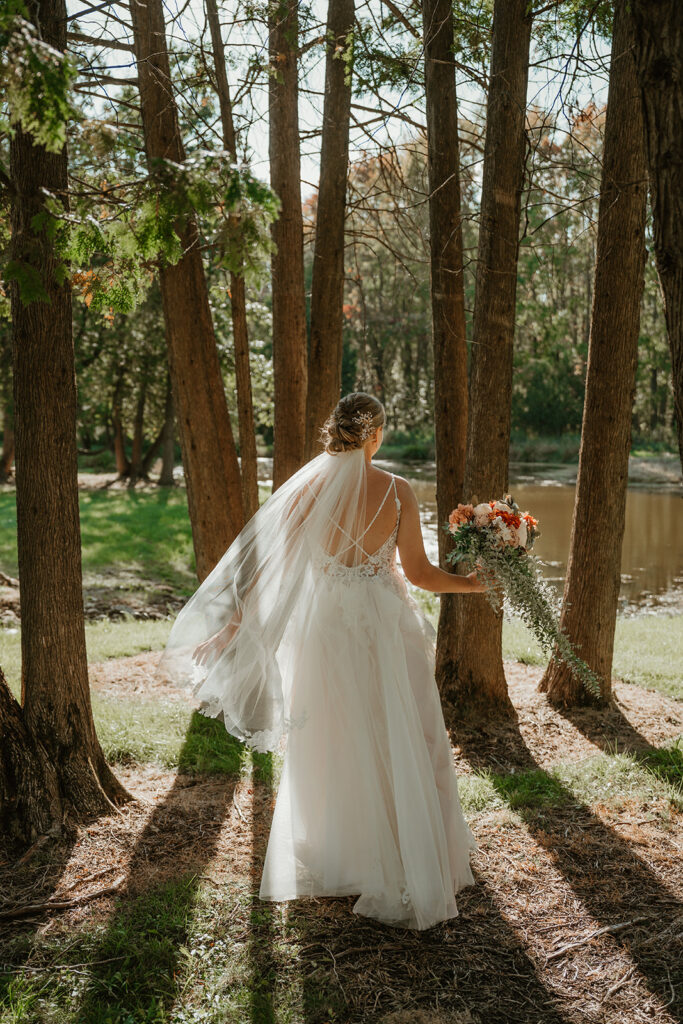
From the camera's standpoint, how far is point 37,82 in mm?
2635

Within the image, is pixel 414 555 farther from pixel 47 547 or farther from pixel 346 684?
pixel 47 547

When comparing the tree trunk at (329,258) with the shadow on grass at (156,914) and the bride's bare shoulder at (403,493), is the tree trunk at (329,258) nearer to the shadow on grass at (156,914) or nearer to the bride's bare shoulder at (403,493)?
the bride's bare shoulder at (403,493)

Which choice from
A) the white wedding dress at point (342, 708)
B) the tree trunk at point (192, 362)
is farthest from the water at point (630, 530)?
the white wedding dress at point (342, 708)

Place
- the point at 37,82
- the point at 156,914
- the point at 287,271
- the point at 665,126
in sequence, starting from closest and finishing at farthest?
the point at 665,126
the point at 37,82
the point at 156,914
the point at 287,271

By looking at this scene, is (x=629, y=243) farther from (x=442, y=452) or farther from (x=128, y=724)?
(x=128, y=724)

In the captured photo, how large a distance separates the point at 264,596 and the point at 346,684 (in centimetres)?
58

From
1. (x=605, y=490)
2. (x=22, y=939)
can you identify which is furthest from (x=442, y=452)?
(x=22, y=939)

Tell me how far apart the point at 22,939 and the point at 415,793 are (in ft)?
5.53

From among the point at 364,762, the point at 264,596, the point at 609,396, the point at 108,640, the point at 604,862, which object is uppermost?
the point at 609,396

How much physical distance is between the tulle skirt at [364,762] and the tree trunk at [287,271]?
3.06 m

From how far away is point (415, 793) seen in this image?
333 cm

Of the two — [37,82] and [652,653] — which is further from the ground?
[37,82]

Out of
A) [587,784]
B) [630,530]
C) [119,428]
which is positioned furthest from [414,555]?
[119,428]

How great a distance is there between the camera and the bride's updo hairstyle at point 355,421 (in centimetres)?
368
